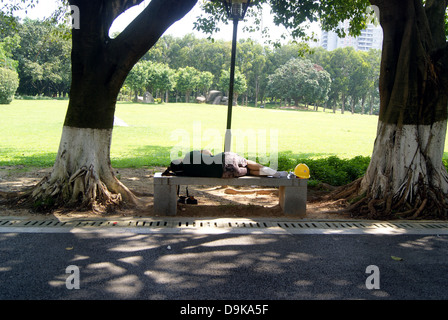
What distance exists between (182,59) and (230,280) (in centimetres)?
8843

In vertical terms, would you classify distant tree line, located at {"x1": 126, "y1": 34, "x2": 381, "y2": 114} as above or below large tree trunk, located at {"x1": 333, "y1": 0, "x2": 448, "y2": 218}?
above

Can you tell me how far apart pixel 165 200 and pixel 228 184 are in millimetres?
1146

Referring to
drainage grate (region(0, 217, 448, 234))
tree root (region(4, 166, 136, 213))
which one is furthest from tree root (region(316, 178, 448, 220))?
tree root (region(4, 166, 136, 213))

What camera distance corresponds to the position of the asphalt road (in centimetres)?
384

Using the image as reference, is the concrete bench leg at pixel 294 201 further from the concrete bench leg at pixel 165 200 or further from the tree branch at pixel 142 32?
the tree branch at pixel 142 32

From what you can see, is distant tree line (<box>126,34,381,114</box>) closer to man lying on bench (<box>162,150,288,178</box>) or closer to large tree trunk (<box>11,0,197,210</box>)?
large tree trunk (<box>11,0,197,210</box>)

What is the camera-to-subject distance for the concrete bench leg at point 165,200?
6660 mm

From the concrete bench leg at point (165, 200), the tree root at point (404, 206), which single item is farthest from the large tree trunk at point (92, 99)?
the tree root at point (404, 206)

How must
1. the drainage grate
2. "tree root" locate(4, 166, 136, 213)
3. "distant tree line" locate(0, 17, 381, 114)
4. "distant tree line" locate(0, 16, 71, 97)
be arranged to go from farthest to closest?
"distant tree line" locate(0, 17, 381, 114) < "distant tree line" locate(0, 16, 71, 97) < "tree root" locate(4, 166, 136, 213) < the drainage grate

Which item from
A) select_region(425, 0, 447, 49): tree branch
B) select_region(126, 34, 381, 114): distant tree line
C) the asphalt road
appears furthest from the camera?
select_region(126, 34, 381, 114): distant tree line

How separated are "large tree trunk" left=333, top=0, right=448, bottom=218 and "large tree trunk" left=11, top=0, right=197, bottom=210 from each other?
4.32 m

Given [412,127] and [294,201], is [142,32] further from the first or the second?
[412,127]
